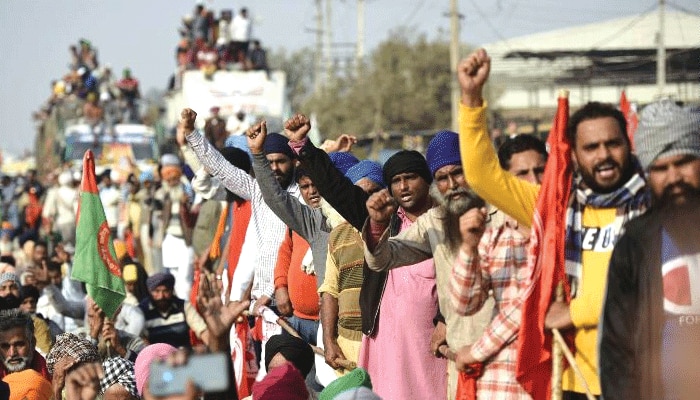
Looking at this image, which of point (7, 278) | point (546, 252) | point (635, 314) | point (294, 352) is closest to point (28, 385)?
point (294, 352)

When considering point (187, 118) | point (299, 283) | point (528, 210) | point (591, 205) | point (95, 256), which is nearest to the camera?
point (591, 205)

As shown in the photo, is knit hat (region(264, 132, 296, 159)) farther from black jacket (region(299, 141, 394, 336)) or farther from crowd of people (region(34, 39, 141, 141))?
crowd of people (region(34, 39, 141, 141))

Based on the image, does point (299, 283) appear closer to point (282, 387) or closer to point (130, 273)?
point (282, 387)

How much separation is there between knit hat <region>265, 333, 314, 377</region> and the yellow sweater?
7.41 feet

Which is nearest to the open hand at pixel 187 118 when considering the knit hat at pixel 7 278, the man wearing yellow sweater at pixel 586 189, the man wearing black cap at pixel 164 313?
the knit hat at pixel 7 278

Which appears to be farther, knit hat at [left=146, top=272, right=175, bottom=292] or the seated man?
knit hat at [left=146, top=272, right=175, bottom=292]

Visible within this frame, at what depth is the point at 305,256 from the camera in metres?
8.46

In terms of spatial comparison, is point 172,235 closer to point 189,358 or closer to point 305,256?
point 305,256

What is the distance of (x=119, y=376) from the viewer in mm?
7098

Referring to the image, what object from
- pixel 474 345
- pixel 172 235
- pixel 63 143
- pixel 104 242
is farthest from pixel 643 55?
pixel 474 345

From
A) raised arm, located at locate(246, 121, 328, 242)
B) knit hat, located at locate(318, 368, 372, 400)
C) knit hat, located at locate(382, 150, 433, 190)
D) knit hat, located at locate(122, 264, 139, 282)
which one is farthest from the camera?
→ knit hat, located at locate(122, 264, 139, 282)

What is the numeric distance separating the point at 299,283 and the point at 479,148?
3451 mm

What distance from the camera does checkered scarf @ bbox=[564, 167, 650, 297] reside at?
191 inches

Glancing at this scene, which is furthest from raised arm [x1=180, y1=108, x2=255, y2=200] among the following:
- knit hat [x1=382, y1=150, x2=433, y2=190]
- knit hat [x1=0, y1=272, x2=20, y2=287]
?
knit hat [x1=0, y1=272, x2=20, y2=287]
